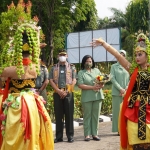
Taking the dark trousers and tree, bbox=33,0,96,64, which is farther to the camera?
tree, bbox=33,0,96,64

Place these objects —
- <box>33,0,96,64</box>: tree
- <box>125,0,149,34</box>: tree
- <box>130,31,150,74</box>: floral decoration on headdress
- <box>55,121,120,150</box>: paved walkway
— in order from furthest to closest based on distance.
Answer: <box>125,0,149,34</box>: tree < <box>33,0,96,64</box>: tree < <box>55,121,120,150</box>: paved walkway < <box>130,31,150,74</box>: floral decoration on headdress

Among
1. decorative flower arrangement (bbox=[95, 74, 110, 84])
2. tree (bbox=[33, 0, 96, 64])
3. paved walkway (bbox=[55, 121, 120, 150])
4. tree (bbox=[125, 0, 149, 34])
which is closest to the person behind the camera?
paved walkway (bbox=[55, 121, 120, 150])

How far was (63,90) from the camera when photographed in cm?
825

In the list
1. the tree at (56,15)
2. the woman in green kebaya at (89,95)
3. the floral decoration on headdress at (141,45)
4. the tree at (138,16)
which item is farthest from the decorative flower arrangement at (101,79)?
the tree at (138,16)

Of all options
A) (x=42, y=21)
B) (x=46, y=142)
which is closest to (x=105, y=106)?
(x=46, y=142)

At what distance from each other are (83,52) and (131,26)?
21751mm

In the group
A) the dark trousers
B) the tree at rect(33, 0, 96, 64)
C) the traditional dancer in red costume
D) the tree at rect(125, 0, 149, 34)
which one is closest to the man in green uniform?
the dark trousers

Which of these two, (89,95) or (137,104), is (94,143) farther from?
(137,104)

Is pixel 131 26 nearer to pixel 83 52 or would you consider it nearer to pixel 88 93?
pixel 83 52

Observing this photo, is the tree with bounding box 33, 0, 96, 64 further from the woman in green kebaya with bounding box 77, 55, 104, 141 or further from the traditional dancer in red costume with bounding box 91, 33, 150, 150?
the traditional dancer in red costume with bounding box 91, 33, 150, 150

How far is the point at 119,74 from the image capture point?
8984mm

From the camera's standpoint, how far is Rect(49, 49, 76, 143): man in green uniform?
8.25 m

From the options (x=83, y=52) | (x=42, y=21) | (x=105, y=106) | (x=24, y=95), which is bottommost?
(x=105, y=106)

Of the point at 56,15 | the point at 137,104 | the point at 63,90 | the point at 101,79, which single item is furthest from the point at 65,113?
the point at 56,15
